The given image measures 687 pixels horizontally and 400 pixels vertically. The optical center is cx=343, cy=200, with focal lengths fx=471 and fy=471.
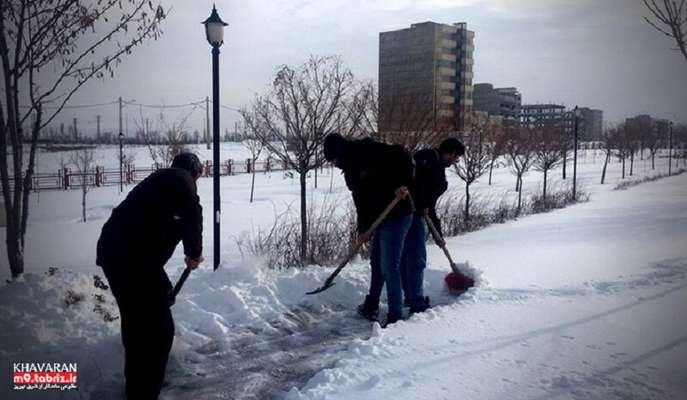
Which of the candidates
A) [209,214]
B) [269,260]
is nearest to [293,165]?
[269,260]

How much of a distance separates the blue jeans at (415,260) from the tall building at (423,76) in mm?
5233

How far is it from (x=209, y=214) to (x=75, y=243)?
18.4ft

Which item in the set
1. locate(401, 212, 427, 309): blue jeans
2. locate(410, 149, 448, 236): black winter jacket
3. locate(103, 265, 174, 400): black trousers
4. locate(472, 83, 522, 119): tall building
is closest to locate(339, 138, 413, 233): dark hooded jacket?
locate(410, 149, 448, 236): black winter jacket

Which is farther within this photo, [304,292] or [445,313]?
[304,292]

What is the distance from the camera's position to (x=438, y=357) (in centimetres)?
316

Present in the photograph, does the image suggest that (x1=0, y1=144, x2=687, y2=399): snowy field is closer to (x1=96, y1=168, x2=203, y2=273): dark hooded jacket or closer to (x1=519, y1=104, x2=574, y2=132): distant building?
(x1=96, y1=168, x2=203, y2=273): dark hooded jacket

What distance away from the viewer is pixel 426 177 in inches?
187

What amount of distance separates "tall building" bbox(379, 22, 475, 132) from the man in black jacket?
7.04 m

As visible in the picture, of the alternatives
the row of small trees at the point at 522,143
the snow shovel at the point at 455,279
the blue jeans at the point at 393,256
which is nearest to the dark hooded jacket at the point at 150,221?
the blue jeans at the point at 393,256

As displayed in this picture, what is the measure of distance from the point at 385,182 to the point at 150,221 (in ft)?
6.94

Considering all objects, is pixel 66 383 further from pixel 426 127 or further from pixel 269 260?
pixel 426 127

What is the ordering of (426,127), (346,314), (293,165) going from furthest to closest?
(426,127) < (293,165) < (346,314)

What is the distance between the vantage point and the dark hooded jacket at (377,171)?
4.17 m

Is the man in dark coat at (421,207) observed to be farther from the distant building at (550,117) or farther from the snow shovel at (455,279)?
the distant building at (550,117)
